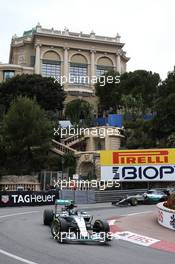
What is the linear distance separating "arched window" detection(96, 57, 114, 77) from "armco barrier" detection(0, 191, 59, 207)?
7380cm

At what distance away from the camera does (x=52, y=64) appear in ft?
345

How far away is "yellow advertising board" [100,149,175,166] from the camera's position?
47.3 meters

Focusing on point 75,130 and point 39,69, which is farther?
point 39,69

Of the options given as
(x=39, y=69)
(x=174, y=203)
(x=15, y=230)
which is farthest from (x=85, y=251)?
(x=39, y=69)

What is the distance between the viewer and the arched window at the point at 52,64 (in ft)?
342

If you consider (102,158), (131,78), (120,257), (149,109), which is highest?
(131,78)

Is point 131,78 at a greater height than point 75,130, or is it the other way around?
point 131,78

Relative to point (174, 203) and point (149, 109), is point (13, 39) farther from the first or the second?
point (174, 203)

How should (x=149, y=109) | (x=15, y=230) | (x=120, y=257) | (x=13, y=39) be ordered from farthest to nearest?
(x=13, y=39) → (x=149, y=109) → (x=15, y=230) → (x=120, y=257)

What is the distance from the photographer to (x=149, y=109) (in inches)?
3054

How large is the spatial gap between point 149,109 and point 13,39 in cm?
5059

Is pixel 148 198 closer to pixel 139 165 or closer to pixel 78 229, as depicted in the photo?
pixel 139 165
